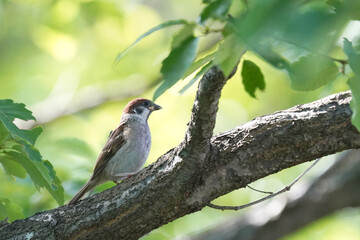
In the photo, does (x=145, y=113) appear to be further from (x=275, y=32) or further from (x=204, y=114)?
(x=275, y=32)

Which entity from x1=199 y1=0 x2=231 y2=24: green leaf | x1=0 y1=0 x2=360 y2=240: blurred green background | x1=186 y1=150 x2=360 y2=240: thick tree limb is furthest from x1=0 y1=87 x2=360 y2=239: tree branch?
x1=186 y1=150 x2=360 y2=240: thick tree limb

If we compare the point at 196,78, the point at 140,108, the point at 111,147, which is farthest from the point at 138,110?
the point at 196,78

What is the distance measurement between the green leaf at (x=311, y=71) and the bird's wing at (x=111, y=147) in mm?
3545

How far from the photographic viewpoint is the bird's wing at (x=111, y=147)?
5.41m

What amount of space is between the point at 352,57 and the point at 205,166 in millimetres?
1898

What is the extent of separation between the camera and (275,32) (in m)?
1.08

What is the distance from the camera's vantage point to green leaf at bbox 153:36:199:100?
5.35ft

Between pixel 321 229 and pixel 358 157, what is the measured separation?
2144 mm

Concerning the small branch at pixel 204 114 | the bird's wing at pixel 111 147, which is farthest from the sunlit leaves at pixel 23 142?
the bird's wing at pixel 111 147

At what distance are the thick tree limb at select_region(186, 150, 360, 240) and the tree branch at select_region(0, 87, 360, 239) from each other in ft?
11.6

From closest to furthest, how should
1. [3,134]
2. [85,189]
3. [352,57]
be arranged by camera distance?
[352,57], [3,134], [85,189]

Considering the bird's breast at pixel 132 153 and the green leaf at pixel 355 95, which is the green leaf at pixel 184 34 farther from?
the bird's breast at pixel 132 153

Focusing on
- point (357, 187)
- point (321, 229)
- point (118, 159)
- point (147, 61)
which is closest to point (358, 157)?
point (357, 187)

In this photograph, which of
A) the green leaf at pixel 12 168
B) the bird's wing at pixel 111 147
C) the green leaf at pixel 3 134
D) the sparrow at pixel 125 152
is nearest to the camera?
the green leaf at pixel 3 134
